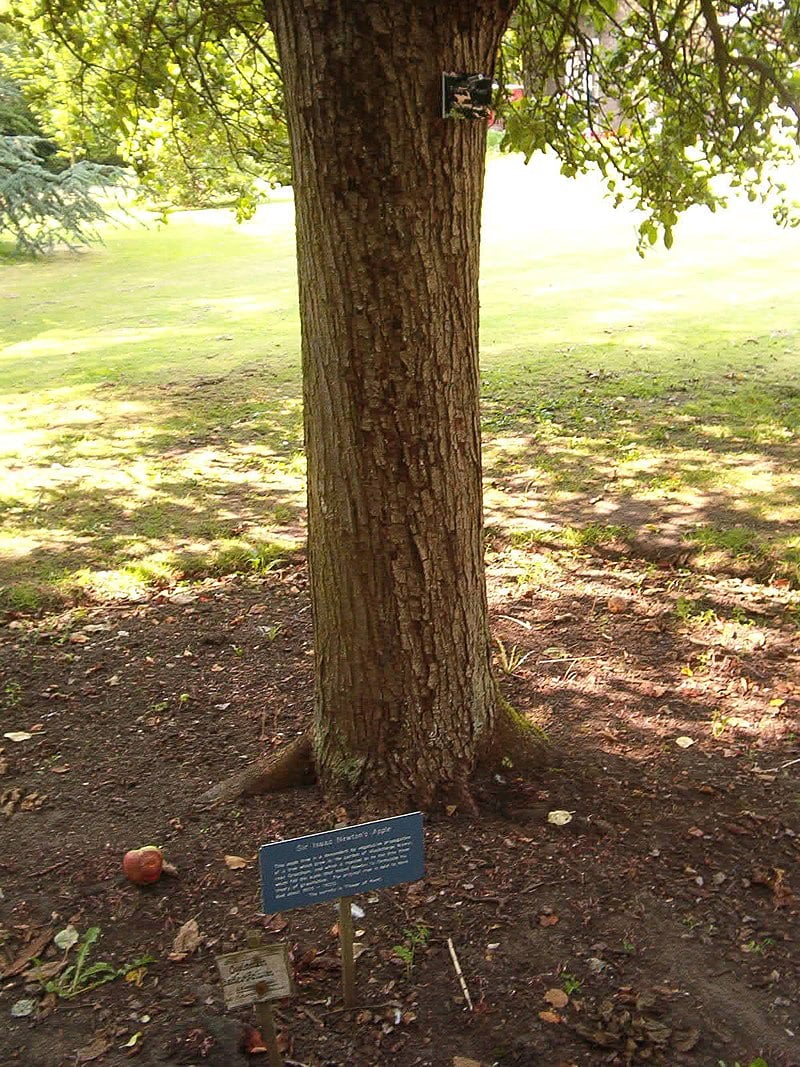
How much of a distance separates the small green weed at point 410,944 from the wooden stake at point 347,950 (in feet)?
0.68

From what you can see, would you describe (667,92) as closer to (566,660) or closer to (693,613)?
(693,613)

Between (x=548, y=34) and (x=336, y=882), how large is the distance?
428 cm

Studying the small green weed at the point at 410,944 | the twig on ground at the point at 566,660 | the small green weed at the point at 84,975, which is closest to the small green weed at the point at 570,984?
the small green weed at the point at 410,944

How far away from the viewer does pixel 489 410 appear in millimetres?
9148

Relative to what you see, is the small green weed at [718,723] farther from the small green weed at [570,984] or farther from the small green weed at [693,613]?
the small green weed at [570,984]

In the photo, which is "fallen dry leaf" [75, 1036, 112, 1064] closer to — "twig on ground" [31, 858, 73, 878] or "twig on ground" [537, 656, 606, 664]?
"twig on ground" [31, 858, 73, 878]

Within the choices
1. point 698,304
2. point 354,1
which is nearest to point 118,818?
point 354,1

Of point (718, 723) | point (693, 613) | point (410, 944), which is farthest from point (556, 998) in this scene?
point (693, 613)

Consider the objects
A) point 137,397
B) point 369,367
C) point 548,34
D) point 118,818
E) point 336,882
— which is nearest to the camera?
point 336,882

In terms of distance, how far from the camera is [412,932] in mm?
2934

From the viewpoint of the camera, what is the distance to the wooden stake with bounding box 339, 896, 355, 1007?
253 cm

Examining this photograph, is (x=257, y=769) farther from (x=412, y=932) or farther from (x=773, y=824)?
(x=773, y=824)

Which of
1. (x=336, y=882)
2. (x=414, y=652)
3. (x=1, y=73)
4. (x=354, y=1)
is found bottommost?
(x=336, y=882)

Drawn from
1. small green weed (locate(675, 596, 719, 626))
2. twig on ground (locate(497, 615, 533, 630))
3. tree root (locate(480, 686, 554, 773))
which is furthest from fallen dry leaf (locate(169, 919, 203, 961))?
small green weed (locate(675, 596, 719, 626))
